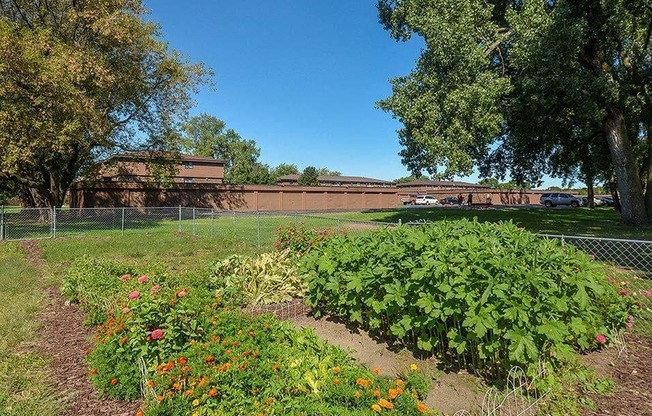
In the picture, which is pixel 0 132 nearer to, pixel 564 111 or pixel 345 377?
pixel 345 377

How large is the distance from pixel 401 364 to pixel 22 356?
170 inches

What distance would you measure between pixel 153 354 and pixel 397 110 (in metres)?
13.3

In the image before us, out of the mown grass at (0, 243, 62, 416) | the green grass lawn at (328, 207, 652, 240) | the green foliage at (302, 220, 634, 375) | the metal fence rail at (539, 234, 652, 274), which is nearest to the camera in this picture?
the green foliage at (302, 220, 634, 375)

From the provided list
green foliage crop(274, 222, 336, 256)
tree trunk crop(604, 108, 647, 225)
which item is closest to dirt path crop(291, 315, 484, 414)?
green foliage crop(274, 222, 336, 256)

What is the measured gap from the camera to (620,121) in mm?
15023

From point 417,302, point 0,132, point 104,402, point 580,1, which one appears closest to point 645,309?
point 417,302

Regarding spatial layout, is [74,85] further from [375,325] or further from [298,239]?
[375,325]

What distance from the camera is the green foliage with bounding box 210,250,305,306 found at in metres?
4.98

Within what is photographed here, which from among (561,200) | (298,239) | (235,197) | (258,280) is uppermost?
(235,197)

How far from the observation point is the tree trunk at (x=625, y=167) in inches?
591

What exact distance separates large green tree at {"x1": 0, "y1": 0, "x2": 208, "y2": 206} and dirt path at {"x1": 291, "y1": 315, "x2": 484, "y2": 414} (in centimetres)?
1738

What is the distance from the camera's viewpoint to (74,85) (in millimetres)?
17062

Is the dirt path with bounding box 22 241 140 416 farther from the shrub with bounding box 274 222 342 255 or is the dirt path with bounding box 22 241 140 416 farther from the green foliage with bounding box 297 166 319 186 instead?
the green foliage with bounding box 297 166 319 186

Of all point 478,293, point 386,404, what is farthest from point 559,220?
point 386,404
